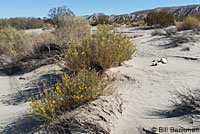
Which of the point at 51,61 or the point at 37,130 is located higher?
the point at 51,61

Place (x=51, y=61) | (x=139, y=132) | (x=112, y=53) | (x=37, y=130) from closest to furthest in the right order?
(x=139, y=132) → (x=37, y=130) → (x=112, y=53) → (x=51, y=61)

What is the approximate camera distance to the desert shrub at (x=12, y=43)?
7.76 metres

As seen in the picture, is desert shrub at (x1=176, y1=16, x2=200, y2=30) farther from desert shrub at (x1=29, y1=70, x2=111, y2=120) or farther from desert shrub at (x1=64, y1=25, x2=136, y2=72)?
desert shrub at (x1=29, y1=70, x2=111, y2=120)

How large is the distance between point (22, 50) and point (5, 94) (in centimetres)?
336

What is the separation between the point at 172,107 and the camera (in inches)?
129

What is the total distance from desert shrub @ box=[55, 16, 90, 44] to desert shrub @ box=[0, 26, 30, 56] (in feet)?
5.16

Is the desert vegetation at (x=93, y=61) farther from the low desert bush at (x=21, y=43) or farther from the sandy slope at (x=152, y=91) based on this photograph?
the low desert bush at (x=21, y=43)

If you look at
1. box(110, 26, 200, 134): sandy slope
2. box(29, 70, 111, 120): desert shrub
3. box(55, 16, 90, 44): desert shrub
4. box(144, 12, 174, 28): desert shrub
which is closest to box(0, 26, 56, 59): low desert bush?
box(55, 16, 90, 44): desert shrub

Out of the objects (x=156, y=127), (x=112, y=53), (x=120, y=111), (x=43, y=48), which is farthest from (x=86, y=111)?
(x=43, y=48)

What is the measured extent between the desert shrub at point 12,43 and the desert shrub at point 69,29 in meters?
1.57

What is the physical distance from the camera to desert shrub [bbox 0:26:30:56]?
7.76m

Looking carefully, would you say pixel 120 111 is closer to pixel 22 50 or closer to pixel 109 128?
pixel 109 128

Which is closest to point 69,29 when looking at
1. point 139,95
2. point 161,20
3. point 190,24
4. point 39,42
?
point 39,42

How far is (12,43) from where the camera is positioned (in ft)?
26.2
